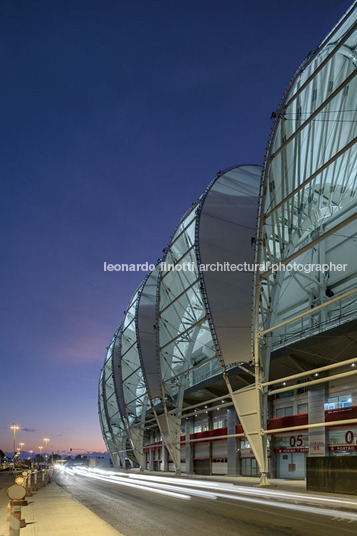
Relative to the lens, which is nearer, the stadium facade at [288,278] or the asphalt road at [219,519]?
the asphalt road at [219,519]

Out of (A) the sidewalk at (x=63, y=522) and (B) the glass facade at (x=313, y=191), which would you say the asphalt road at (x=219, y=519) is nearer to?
(A) the sidewalk at (x=63, y=522)

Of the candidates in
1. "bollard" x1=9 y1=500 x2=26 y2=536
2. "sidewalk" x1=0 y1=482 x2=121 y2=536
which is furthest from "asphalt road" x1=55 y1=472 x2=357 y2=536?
"bollard" x1=9 y1=500 x2=26 y2=536

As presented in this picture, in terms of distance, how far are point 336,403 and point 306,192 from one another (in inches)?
581

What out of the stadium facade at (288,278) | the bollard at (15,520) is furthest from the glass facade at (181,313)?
the bollard at (15,520)

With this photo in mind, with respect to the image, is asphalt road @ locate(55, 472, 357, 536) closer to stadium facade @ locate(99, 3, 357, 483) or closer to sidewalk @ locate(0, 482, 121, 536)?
sidewalk @ locate(0, 482, 121, 536)

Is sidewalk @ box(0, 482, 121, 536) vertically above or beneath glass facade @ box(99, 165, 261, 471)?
beneath

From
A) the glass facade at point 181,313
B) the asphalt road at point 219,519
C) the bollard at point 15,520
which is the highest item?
the glass facade at point 181,313

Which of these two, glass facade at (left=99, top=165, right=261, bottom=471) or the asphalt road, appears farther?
glass facade at (left=99, top=165, right=261, bottom=471)

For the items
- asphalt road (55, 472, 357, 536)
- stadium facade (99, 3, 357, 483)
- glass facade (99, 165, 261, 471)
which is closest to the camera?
asphalt road (55, 472, 357, 536)

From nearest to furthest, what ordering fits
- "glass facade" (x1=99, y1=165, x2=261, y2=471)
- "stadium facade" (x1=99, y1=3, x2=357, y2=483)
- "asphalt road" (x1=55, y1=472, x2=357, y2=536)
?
"asphalt road" (x1=55, y1=472, x2=357, y2=536) < "stadium facade" (x1=99, y1=3, x2=357, y2=483) < "glass facade" (x1=99, y1=165, x2=261, y2=471)

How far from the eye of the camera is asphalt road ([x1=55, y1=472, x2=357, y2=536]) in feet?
36.5

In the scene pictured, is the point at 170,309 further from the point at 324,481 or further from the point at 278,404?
the point at 324,481

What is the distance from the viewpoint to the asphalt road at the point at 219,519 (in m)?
11.1

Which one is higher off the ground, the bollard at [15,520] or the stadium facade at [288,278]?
the stadium facade at [288,278]
